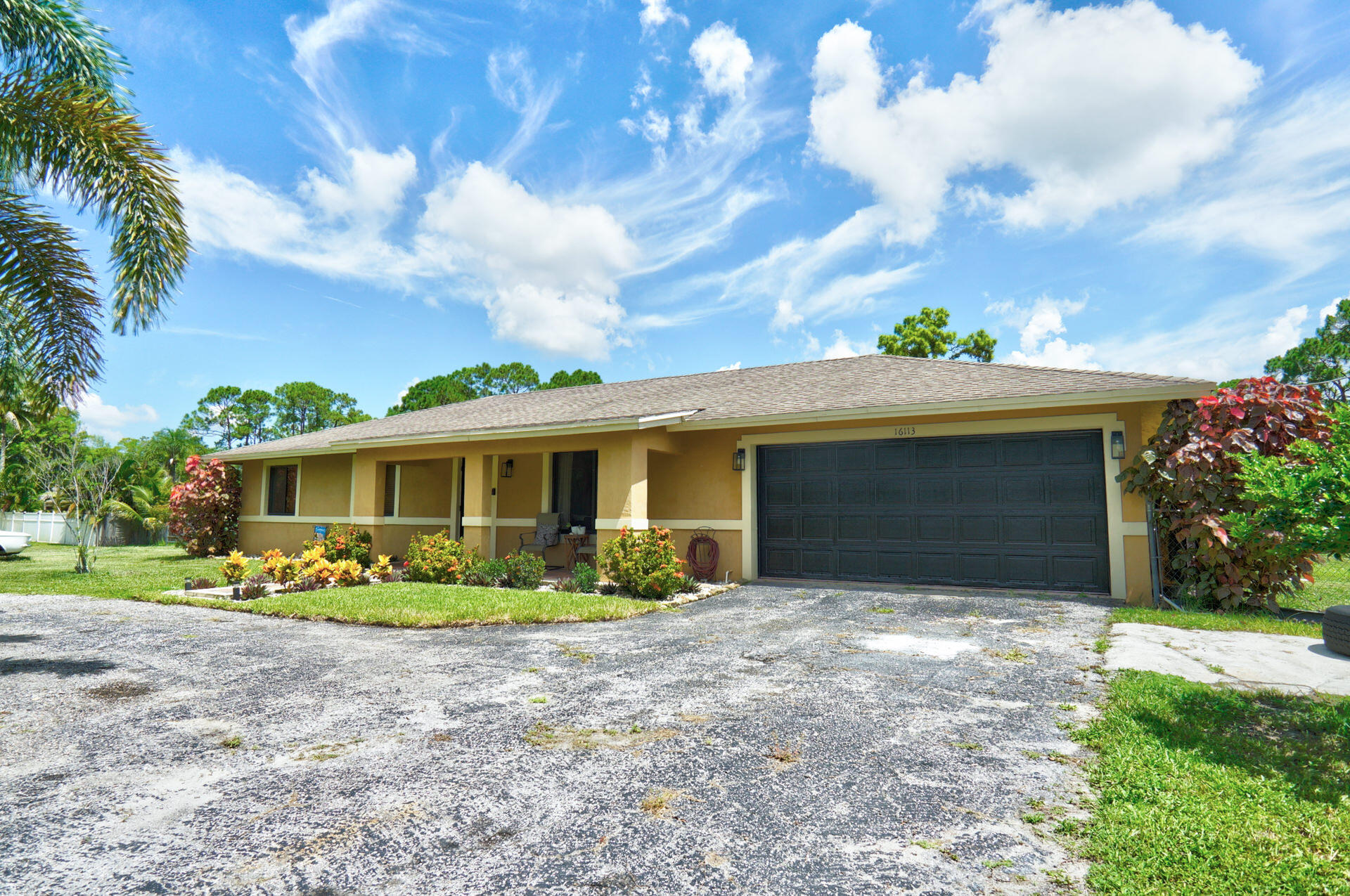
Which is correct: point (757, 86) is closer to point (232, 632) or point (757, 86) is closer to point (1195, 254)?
point (1195, 254)

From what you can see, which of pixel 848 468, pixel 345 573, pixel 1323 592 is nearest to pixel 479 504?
pixel 345 573

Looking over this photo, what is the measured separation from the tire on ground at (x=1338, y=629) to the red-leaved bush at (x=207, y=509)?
20858 mm

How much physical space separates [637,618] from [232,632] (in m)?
4.49

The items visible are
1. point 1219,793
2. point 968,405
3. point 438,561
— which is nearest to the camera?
point 1219,793

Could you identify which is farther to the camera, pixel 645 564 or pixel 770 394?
pixel 770 394

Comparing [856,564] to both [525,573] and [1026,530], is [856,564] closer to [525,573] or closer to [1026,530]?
[1026,530]

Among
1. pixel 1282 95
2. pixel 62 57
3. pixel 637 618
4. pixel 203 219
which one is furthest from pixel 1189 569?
pixel 62 57

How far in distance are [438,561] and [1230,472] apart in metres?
11.2

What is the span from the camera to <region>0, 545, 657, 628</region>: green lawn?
7543 millimetres

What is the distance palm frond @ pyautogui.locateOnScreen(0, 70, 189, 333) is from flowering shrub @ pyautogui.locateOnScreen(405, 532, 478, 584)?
5531 millimetres

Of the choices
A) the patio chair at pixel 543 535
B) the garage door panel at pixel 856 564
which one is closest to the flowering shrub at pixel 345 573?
the patio chair at pixel 543 535

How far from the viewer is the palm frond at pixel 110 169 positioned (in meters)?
5.98

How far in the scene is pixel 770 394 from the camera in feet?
39.1

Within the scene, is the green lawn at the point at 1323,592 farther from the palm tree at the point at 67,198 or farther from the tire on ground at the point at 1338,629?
Result: the palm tree at the point at 67,198
